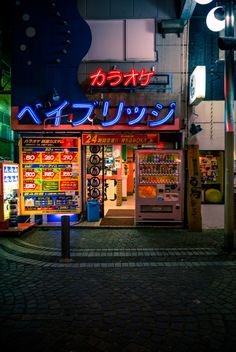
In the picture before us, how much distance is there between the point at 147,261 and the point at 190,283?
1.62m

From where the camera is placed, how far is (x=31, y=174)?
468 inches

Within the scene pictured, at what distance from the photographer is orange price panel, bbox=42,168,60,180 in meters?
11.9

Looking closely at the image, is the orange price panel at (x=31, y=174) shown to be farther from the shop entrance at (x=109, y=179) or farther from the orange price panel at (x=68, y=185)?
the shop entrance at (x=109, y=179)

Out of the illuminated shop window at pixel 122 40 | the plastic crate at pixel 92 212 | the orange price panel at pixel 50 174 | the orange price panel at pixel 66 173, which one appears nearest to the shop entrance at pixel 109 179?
the plastic crate at pixel 92 212

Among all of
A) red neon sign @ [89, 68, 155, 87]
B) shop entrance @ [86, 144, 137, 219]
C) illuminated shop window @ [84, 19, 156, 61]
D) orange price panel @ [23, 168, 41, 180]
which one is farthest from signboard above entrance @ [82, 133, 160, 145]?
illuminated shop window @ [84, 19, 156, 61]

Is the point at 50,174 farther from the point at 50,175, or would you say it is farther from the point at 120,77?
the point at 120,77

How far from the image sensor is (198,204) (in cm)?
1083

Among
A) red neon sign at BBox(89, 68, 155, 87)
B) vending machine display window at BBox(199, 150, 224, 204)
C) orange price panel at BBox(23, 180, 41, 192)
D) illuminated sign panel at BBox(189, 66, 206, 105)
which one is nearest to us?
illuminated sign panel at BBox(189, 66, 206, 105)

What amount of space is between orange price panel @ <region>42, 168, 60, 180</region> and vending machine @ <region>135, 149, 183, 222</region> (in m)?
3.15

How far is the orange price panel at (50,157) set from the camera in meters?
11.9

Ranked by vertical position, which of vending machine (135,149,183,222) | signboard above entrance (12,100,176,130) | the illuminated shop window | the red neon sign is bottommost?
vending machine (135,149,183,222)

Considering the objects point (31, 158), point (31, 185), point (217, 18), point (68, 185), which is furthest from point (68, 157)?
point (217, 18)

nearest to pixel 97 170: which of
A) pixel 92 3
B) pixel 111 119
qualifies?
pixel 111 119

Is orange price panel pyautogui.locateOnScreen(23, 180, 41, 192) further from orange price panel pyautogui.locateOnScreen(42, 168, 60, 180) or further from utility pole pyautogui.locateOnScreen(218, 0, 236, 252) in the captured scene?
utility pole pyautogui.locateOnScreen(218, 0, 236, 252)
